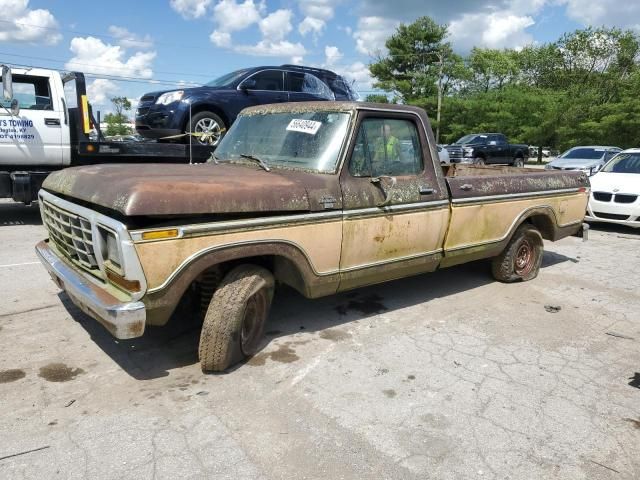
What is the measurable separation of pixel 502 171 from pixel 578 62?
1837 inches

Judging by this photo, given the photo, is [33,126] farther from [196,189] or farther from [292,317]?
[196,189]

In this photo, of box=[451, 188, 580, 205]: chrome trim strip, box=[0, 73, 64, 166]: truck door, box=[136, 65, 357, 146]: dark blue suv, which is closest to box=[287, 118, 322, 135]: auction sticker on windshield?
box=[451, 188, 580, 205]: chrome trim strip

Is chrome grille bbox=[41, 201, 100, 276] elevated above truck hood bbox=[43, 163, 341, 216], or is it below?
below

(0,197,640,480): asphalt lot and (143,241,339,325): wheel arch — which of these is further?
(143,241,339,325): wheel arch

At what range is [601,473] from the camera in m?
2.61

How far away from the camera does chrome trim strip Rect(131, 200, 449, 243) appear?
122 inches

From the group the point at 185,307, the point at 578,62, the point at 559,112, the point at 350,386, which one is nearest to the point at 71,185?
the point at 185,307

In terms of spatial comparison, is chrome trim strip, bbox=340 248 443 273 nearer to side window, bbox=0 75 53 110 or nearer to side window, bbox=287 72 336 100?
side window, bbox=287 72 336 100

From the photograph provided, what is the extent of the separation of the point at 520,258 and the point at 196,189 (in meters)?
4.20

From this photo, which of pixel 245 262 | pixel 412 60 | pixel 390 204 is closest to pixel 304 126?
pixel 390 204

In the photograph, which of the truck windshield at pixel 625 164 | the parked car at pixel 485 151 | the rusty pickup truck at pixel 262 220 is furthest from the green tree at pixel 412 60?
the rusty pickup truck at pixel 262 220

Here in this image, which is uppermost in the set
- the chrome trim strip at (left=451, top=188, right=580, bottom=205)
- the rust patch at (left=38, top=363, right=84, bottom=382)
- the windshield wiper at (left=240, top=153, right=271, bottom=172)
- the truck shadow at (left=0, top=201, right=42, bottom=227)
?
the windshield wiper at (left=240, top=153, right=271, bottom=172)

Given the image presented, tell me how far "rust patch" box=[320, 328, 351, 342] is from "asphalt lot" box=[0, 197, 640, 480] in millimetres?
16

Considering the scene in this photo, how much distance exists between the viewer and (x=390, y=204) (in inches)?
165
